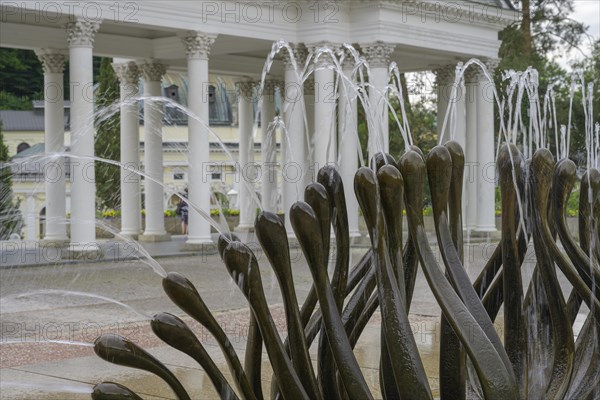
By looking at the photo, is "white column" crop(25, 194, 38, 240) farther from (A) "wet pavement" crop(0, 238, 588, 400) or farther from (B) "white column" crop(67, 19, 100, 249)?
(A) "wet pavement" crop(0, 238, 588, 400)

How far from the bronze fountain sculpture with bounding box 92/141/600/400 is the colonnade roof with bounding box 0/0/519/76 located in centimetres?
2219

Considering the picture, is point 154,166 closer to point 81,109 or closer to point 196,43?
point 196,43

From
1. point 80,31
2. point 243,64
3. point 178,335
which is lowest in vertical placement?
point 178,335

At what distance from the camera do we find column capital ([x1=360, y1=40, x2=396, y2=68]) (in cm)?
3347

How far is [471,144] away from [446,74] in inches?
115

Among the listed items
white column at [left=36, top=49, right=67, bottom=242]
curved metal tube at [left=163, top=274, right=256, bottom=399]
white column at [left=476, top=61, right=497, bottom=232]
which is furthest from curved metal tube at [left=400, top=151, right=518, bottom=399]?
white column at [left=476, top=61, right=497, bottom=232]

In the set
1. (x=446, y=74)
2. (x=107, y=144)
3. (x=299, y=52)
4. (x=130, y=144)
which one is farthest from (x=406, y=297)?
(x=107, y=144)

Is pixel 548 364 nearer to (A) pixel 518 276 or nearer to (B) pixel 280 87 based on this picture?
(A) pixel 518 276

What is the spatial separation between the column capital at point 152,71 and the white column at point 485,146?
1157 centimetres

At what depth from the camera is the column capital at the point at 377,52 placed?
3347cm

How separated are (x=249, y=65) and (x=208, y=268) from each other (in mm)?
15837

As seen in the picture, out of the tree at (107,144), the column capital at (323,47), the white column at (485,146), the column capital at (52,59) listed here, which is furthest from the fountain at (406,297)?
the tree at (107,144)

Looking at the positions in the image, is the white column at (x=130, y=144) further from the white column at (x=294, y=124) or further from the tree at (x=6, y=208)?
the white column at (x=294, y=124)

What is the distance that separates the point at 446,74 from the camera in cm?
3944
